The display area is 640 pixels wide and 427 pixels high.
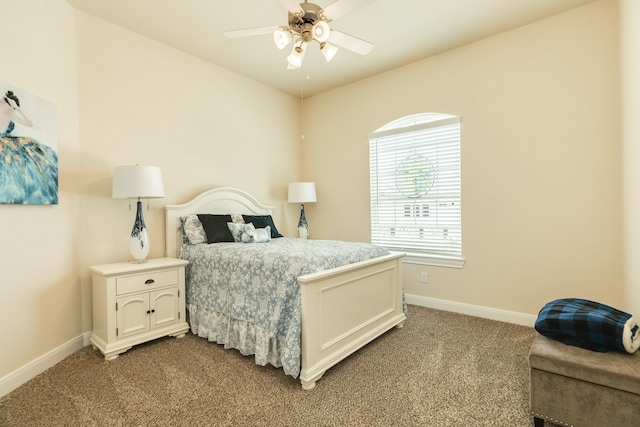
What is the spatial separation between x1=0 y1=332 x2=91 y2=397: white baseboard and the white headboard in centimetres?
98

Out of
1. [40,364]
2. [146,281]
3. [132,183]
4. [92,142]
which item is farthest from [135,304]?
[92,142]

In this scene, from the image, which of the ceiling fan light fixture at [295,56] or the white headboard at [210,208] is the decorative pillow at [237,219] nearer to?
the white headboard at [210,208]

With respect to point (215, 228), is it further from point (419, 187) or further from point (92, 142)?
point (419, 187)

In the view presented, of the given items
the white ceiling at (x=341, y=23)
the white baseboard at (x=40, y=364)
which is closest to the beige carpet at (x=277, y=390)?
the white baseboard at (x=40, y=364)

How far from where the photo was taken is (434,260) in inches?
137

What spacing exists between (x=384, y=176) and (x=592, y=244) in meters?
2.10

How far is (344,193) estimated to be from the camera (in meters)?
4.29

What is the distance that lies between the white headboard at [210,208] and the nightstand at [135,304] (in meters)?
0.40

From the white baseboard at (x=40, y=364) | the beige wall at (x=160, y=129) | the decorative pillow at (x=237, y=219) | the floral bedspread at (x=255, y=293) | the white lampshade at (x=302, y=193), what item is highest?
the beige wall at (x=160, y=129)

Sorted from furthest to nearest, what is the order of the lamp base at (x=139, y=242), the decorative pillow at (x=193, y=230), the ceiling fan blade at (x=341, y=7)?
the decorative pillow at (x=193, y=230), the lamp base at (x=139, y=242), the ceiling fan blade at (x=341, y=7)

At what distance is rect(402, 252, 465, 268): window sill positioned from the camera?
3.32 meters

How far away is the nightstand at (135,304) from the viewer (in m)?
2.37

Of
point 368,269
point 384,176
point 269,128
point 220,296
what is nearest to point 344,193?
point 384,176

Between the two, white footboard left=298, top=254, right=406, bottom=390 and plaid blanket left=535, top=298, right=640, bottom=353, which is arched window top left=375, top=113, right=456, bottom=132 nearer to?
white footboard left=298, top=254, right=406, bottom=390
